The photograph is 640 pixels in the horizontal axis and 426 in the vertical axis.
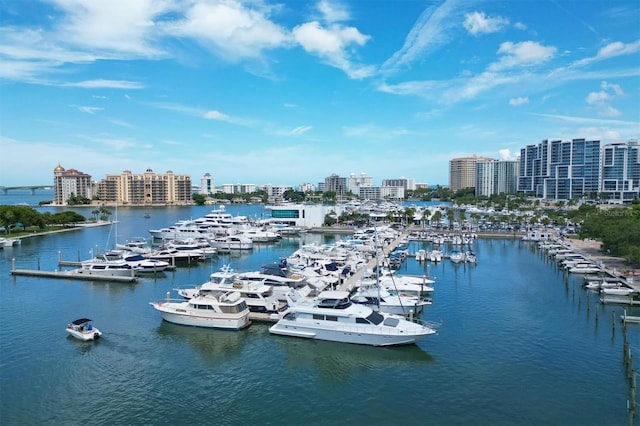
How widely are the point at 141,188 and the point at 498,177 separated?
126391 mm

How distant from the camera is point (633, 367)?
1812cm

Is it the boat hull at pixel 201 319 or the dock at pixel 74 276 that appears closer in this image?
the boat hull at pixel 201 319

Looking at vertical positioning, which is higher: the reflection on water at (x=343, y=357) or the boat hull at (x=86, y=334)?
the boat hull at (x=86, y=334)

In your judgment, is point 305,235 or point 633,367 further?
point 305,235

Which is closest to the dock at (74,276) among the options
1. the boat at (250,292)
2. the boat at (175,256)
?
the boat at (175,256)

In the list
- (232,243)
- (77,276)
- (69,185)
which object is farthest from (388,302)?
(69,185)

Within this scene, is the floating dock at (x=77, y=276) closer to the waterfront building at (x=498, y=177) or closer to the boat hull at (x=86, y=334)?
the boat hull at (x=86, y=334)

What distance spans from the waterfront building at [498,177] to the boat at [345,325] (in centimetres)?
15459

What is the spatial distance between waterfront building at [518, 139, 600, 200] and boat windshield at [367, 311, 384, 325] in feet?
401

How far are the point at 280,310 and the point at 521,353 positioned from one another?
Result: 474 inches

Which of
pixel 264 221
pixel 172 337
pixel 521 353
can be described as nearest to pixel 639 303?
pixel 521 353

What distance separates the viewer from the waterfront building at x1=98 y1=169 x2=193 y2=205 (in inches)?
5846

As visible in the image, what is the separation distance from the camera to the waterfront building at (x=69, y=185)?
151m

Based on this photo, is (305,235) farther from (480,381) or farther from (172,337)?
(480,381)
